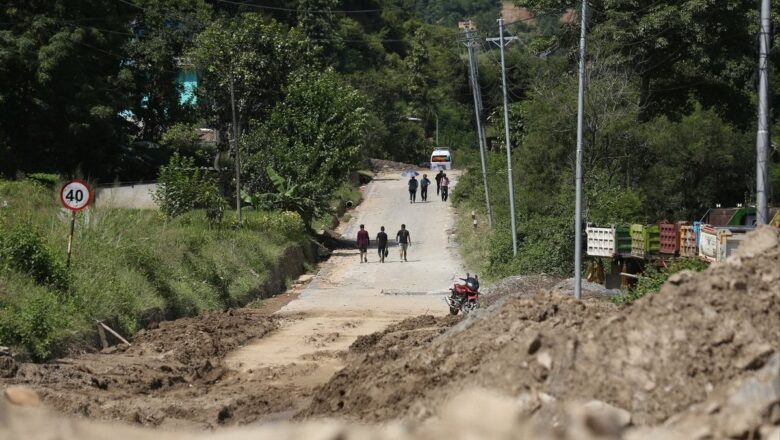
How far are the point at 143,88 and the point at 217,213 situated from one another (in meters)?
18.9

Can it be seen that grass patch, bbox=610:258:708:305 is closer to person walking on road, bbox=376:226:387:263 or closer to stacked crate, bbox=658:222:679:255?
stacked crate, bbox=658:222:679:255

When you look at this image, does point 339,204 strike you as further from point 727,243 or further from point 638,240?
point 727,243

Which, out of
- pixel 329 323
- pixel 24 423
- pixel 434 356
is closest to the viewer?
pixel 24 423

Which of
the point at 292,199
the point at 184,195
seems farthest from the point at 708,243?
the point at 292,199

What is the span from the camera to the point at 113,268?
977 inches

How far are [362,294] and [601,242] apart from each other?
783 cm

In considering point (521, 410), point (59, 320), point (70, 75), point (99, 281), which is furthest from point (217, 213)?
point (521, 410)

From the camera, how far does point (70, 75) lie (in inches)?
1774

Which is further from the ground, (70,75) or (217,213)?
(70,75)

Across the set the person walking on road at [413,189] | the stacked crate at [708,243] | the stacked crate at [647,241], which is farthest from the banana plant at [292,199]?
the stacked crate at [708,243]

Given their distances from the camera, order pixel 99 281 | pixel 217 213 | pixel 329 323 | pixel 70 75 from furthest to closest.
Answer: pixel 70 75 < pixel 217 213 < pixel 329 323 < pixel 99 281

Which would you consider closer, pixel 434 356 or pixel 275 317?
pixel 434 356

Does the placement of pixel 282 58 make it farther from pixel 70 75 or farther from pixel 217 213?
pixel 217 213

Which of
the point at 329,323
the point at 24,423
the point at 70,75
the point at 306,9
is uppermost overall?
the point at 306,9
